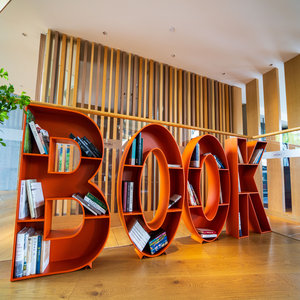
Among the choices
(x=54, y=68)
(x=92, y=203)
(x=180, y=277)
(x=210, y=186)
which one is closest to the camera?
(x=180, y=277)

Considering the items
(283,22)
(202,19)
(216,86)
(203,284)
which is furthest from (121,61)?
(203,284)

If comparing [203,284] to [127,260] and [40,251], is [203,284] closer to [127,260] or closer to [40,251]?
[127,260]

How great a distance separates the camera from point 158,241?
1.97 m

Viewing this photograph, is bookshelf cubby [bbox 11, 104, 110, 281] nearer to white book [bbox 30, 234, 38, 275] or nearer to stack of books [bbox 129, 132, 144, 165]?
white book [bbox 30, 234, 38, 275]

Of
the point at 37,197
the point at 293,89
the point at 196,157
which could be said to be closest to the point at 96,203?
the point at 37,197

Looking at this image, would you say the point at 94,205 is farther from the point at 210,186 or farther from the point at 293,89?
the point at 293,89

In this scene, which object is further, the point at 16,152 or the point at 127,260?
the point at 127,260

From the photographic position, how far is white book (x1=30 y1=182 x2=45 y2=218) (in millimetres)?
1537

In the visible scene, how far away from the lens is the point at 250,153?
2.83 m

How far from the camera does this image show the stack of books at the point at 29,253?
4.84 feet

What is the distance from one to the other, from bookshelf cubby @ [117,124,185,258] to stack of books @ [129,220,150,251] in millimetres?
42

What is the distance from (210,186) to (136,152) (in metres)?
1.21

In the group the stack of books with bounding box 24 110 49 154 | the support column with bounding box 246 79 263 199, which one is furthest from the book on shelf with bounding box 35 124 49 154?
the support column with bounding box 246 79 263 199

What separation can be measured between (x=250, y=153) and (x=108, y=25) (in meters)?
3.07
